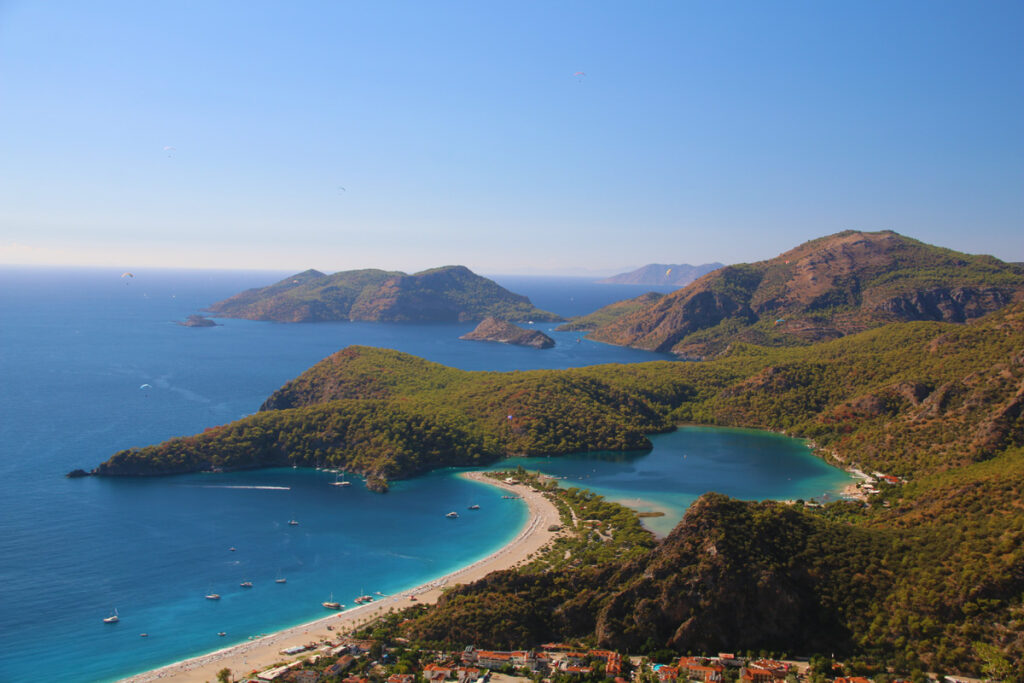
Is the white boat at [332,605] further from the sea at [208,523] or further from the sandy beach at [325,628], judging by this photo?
the sea at [208,523]

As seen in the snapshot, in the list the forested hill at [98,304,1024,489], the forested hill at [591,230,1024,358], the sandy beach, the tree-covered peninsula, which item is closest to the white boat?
the sandy beach

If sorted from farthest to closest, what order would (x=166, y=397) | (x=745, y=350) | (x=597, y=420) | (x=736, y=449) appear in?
(x=745, y=350) → (x=166, y=397) → (x=597, y=420) → (x=736, y=449)

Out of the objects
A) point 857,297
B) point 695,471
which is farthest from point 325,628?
point 857,297

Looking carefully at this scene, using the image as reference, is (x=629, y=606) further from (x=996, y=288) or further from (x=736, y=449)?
(x=996, y=288)

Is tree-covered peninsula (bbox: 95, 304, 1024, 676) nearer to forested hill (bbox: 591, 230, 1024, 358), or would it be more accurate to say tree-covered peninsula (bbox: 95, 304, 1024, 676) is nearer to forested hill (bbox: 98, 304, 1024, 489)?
forested hill (bbox: 98, 304, 1024, 489)

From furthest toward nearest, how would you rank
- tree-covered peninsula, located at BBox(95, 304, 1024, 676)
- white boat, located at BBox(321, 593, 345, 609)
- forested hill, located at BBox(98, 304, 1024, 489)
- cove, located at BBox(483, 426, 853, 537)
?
forested hill, located at BBox(98, 304, 1024, 489)
cove, located at BBox(483, 426, 853, 537)
white boat, located at BBox(321, 593, 345, 609)
tree-covered peninsula, located at BBox(95, 304, 1024, 676)

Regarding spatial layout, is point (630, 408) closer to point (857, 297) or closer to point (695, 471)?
point (695, 471)

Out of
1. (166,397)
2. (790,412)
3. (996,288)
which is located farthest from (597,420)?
(996,288)
